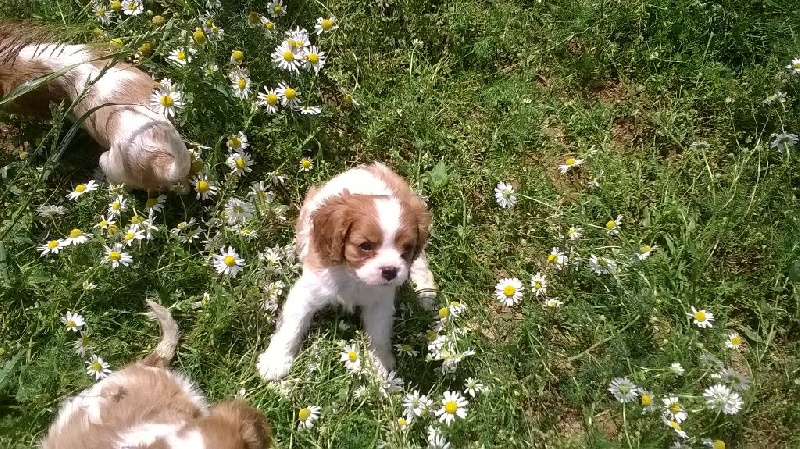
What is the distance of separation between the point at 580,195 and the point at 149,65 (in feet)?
8.21

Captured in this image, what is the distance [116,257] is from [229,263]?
21.0 inches

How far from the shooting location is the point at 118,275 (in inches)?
127

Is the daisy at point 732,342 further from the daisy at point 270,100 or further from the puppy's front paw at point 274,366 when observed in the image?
the daisy at point 270,100

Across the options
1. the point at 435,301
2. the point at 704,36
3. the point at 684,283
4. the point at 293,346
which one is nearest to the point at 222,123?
the point at 293,346

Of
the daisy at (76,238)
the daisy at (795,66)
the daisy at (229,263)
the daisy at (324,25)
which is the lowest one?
the daisy at (229,263)

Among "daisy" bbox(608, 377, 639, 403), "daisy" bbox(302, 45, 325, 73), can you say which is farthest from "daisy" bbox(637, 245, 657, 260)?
"daisy" bbox(302, 45, 325, 73)

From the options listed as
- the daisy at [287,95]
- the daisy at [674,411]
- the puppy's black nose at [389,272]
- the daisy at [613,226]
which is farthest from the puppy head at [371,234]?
the daisy at [674,411]

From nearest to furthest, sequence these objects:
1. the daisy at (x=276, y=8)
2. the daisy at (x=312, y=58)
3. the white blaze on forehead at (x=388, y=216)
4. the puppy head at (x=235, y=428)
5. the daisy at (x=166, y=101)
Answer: the puppy head at (x=235, y=428), the white blaze on forehead at (x=388, y=216), the daisy at (x=166, y=101), the daisy at (x=312, y=58), the daisy at (x=276, y=8)

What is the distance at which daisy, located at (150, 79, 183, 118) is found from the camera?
3213 millimetres

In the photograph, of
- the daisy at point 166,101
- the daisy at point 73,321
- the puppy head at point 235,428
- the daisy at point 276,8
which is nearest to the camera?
the puppy head at point 235,428

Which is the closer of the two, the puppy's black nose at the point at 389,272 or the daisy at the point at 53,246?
the puppy's black nose at the point at 389,272

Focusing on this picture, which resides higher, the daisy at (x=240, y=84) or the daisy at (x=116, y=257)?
the daisy at (x=240, y=84)

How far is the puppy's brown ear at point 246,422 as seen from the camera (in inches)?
96.4

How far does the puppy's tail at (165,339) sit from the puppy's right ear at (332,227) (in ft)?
2.89
